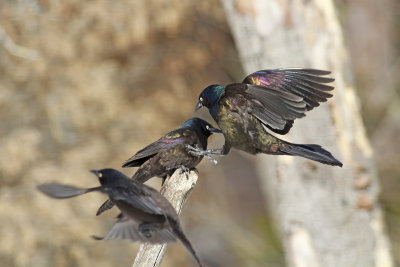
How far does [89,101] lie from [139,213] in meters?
4.83

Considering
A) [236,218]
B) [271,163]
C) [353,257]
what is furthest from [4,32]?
[236,218]

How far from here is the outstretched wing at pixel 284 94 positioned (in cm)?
292

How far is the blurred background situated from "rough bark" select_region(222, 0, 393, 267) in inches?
81.1

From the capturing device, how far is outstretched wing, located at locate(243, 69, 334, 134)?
292cm

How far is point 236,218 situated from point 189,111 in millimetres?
2943

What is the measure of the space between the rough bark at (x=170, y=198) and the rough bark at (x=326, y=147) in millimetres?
2312

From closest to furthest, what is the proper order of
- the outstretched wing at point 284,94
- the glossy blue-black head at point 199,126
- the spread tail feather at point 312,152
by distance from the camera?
1. the outstretched wing at point 284,94
2. the spread tail feather at point 312,152
3. the glossy blue-black head at point 199,126

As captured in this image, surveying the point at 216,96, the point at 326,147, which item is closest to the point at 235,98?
the point at 216,96

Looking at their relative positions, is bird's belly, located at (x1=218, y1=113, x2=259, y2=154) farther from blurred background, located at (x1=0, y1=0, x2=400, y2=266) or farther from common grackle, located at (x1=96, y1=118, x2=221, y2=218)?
blurred background, located at (x1=0, y1=0, x2=400, y2=266)

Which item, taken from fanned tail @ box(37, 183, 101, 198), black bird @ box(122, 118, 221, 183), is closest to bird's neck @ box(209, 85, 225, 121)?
black bird @ box(122, 118, 221, 183)

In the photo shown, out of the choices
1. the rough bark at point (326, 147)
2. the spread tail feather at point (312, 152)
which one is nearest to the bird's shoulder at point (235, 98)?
the spread tail feather at point (312, 152)

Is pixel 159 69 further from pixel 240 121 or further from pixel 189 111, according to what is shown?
pixel 240 121

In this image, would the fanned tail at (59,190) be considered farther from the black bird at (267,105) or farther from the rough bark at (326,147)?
the rough bark at (326,147)

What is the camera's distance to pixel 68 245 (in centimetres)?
721
